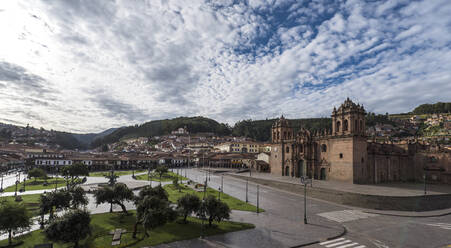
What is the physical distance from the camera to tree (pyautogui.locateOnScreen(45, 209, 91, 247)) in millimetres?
Answer: 15492

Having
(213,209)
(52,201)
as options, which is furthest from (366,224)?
(52,201)

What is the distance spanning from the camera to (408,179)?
49062 mm

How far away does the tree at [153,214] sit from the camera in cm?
1783

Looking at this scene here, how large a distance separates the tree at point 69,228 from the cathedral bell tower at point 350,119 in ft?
→ 126

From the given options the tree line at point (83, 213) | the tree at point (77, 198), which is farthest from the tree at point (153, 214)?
the tree at point (77, 198)

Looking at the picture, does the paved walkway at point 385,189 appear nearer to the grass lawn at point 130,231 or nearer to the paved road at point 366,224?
the paved road at point 366,224

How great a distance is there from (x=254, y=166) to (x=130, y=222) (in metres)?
51.5

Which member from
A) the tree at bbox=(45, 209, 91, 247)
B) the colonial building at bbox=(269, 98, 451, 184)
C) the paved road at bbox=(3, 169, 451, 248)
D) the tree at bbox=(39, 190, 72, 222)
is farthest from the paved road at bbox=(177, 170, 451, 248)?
the tree at bbox=(39, 190, 72, 222)

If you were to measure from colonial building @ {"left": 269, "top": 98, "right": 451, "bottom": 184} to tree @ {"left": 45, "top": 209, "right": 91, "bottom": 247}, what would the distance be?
3748 cm

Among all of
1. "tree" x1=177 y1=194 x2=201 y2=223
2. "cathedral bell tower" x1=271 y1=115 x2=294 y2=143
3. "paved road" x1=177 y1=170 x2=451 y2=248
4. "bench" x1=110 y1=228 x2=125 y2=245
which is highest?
"cathedral bell tower" x1=271 y1=115 x2=294 y2=143

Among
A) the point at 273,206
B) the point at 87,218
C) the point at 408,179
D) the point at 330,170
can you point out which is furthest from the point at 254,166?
the point at 87,218

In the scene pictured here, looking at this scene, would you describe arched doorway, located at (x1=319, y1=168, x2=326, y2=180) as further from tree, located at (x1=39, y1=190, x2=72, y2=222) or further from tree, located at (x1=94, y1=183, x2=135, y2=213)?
tree, located at (x1=39, y1=190, x2=72, y2=222)

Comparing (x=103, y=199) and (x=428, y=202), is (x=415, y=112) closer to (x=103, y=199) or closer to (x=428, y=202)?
(x=428, y=202)

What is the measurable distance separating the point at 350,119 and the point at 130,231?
119 ft
